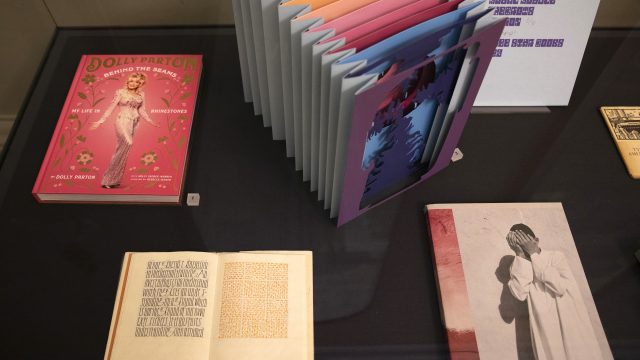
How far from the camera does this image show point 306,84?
0.75m

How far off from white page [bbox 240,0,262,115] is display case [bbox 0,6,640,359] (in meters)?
0.05

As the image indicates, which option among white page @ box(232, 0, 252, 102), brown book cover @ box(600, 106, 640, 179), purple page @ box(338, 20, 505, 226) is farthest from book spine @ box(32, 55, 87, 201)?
brown book cover @ box(600, 106, 640, 179)

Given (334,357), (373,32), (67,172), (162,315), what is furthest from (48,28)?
(334,357)

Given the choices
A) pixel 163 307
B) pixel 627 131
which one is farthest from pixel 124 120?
pixel 627 131

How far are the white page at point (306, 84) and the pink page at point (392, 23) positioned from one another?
28 millimetres

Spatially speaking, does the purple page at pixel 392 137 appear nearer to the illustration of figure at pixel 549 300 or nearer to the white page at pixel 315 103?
the white page at pixel 315 103

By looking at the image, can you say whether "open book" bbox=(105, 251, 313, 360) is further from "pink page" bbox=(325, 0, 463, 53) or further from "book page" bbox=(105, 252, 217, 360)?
"pink page" bbox=(325, 0, 463, 53)

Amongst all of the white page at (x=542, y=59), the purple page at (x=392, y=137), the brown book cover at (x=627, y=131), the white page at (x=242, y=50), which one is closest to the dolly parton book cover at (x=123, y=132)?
the white page at (x=242, y=50)

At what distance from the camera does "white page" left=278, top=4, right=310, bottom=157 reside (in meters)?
0.71

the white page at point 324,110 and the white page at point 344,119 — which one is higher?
the white page at point 324,110

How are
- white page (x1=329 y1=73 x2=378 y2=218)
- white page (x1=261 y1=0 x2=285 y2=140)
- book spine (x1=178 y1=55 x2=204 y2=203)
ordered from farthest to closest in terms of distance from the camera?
1. book spine (x1=178 y1=55 x2=204 y2=203)
2. white page (x1=261 y1=0 x2=285 y2=140)
3. white page (x1=329 y1=73 x2=378 y2=218)

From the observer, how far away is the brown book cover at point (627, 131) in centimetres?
104

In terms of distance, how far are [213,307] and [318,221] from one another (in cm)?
25

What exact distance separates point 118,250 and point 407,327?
1.80 feet
